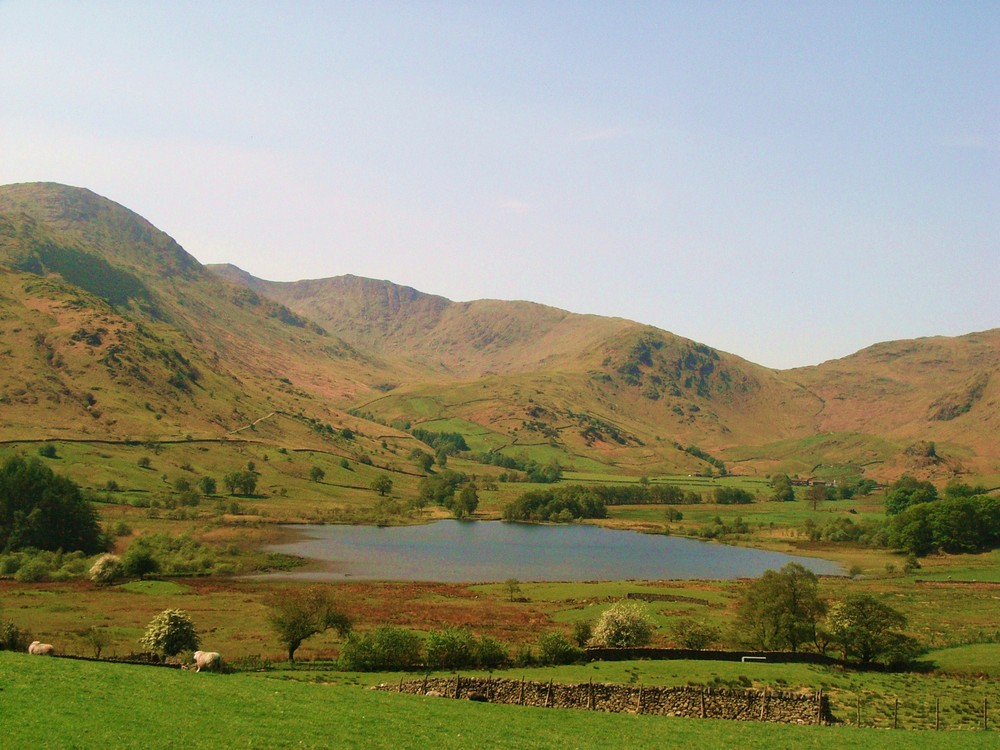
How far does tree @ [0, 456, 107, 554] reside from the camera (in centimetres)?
9900

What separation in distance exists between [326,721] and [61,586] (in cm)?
6513

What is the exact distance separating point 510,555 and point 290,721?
348 ft

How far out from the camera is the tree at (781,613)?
53344 mm

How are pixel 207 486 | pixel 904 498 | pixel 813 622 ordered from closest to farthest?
pixel 813 622 → pixel 207 486 → pixel 904 498

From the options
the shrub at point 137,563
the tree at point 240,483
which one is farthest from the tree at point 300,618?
the tree at point 240,483

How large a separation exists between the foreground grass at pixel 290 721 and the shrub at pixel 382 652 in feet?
32.2

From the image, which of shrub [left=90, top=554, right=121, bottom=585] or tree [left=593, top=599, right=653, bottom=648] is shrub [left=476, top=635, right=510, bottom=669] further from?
shrub [left=90, top=554, right=121, bottom=585]

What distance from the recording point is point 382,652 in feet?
141

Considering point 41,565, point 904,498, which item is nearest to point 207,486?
point 41,565

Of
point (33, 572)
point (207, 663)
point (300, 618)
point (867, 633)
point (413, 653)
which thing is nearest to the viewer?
point (207, 663)

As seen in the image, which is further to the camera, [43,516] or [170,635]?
[43,516]

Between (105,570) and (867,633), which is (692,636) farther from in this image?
(105,570)

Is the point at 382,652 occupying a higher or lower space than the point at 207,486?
higher

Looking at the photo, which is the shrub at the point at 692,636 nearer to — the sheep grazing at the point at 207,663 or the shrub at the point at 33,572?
the sheep grazing at the point at 207,663
